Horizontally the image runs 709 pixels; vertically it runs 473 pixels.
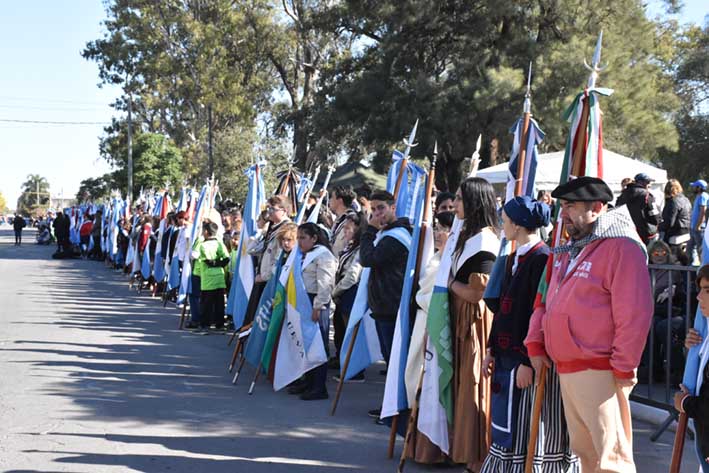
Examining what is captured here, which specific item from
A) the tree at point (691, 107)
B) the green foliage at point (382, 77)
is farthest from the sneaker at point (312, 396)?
the tree at point (691, 107)

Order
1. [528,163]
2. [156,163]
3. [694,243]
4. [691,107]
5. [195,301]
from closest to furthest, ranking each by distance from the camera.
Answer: [528,163], [694,243], [195,301], [691,107], [156,163]

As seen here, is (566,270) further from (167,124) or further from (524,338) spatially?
(167,124)

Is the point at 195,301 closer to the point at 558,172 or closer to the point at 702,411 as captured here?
the point at 558,172

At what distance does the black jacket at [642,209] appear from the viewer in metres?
11.6

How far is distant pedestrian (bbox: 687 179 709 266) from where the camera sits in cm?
1288

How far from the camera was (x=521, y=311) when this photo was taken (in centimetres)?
491

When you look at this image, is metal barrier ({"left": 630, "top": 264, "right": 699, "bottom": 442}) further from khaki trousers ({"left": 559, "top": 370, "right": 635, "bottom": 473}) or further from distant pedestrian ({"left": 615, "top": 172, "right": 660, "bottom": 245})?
distant pedestrian ({"left": 615, "top": 172, "right": 660, "bottom": 245})

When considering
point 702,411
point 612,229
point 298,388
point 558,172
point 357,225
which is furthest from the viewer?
point 558,172

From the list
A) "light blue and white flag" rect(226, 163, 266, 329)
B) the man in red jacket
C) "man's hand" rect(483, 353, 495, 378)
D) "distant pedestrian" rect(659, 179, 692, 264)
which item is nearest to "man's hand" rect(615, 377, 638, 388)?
the man in red jacket

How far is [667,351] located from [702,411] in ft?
9.97

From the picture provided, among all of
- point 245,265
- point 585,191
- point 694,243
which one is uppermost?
point 694,243

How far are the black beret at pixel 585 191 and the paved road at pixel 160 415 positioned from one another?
2541 mm

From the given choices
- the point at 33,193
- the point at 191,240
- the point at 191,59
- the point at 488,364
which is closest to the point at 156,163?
the point at 191,59

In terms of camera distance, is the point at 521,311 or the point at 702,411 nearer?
the point at 702,411
